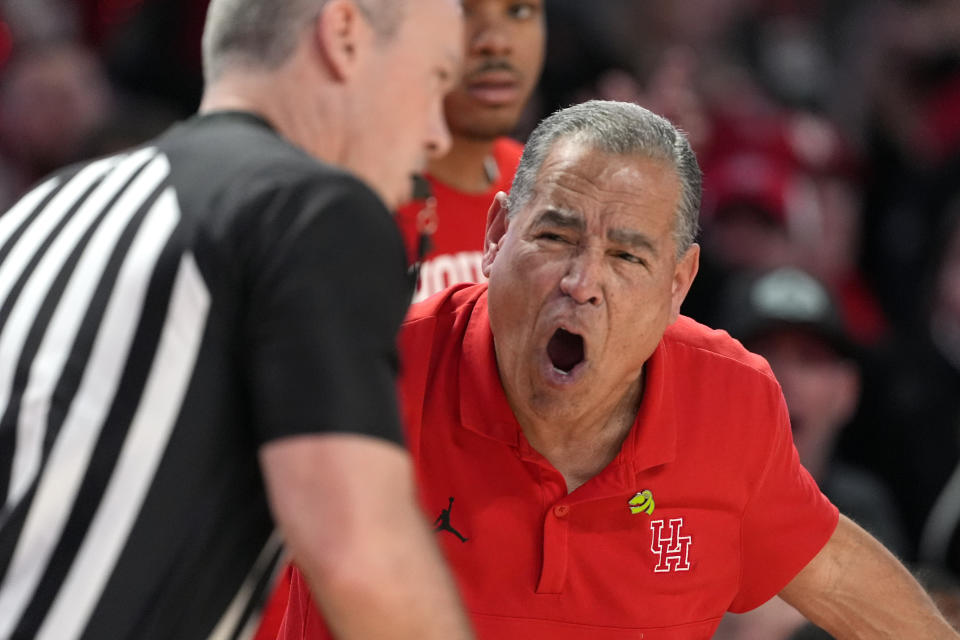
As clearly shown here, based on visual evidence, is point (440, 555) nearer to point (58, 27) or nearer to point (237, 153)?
point (237, 153)

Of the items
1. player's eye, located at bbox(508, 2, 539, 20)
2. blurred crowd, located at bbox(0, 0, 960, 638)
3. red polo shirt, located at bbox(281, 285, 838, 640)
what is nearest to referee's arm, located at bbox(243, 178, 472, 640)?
red polo shirt, located at bbox(281, 285, 838, 640)

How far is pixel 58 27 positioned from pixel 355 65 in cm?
450

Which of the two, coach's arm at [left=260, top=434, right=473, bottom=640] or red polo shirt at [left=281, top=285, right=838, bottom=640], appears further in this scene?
red polo shirt at [left=281, top=285, right=838, bottom=640]

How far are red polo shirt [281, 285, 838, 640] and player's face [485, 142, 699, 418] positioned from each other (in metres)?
0.08

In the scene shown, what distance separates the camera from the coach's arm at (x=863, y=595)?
7.86 ft

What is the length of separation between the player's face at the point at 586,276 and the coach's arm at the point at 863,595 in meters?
0.47

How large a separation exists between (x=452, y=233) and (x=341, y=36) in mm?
1967

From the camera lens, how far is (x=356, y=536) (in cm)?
142

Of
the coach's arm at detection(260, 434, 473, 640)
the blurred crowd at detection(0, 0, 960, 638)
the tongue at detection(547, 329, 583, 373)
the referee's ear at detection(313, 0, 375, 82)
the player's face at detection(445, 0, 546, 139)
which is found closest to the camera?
the coach's arm at detection(260, 434, 473, 640)

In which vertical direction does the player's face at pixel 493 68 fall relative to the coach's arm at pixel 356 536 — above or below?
below

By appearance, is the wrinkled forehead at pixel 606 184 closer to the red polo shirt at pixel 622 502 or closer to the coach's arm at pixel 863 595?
the red polo shirt at pixel 622 502

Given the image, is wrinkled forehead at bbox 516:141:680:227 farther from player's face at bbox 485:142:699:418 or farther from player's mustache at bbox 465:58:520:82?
player's mustache at bbox 465:58:520:82

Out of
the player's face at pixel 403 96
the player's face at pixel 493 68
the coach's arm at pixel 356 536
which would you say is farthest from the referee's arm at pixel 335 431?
the player's face at pixel 493 68

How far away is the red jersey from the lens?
11.4 feet
